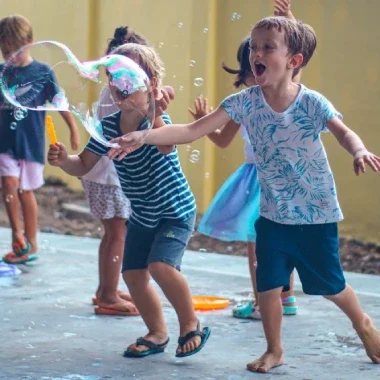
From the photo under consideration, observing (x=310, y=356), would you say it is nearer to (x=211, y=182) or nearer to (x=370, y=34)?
(x=370, y=34)

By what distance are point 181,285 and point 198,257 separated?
10.2 ft

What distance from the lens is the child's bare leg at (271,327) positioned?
4.39 meters

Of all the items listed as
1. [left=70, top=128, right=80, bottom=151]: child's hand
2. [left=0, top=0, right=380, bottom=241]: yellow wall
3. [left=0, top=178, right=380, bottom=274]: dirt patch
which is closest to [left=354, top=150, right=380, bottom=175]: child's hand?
[left=70, top=128, right=80, bottom=151]: child's hand

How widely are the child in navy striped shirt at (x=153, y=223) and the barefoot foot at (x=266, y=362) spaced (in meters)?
0.29

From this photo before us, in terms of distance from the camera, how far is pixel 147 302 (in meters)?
4.72

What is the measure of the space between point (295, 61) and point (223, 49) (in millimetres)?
4831

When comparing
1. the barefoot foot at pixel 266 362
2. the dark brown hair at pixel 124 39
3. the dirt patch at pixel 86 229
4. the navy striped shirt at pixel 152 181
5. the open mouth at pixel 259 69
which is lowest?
the dirt patch at pixel 86 229

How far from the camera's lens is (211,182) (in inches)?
369

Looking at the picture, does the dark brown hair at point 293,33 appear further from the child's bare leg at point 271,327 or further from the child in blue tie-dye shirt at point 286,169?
the child's bare leg at point 271,327

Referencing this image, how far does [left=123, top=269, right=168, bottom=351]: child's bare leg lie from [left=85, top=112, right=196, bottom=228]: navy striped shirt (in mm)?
231

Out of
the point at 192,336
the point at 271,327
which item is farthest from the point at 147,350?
the point at 271,327

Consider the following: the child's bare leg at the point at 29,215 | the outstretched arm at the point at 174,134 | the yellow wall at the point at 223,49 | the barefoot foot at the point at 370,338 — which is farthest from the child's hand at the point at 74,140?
the yellow wall at the point at 223,49

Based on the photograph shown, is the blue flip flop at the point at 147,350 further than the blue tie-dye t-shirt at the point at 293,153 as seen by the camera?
Yes

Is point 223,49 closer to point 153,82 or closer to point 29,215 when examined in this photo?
point 29,215
